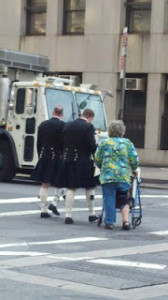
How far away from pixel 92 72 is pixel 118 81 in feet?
3.76

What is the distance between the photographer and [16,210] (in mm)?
16141

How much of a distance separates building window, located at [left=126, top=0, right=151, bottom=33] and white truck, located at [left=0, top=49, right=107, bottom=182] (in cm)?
1049

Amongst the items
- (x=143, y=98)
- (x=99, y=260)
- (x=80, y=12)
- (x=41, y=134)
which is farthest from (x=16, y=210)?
(x=80, y=12)

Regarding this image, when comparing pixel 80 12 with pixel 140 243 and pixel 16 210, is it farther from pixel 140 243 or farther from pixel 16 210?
pixel 140 243

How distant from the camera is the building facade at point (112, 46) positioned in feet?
104

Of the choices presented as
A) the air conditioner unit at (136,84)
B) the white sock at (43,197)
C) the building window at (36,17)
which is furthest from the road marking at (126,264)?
the building window at (36,17)

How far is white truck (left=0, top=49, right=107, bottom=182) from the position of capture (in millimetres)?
22281

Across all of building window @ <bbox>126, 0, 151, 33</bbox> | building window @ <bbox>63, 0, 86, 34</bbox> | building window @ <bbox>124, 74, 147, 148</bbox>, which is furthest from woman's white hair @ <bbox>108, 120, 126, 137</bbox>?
building window @ <bbox>63, 0, 86, 34</bbox>

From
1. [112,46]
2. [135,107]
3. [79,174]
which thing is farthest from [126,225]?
[112,46]

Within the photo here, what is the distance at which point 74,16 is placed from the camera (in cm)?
3419

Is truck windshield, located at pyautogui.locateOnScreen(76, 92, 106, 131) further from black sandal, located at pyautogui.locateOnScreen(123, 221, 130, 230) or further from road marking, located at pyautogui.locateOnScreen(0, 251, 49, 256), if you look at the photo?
road marking, located at pyautogui.locateOnScreen(0, 251, 49, 256)

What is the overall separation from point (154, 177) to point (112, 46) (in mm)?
7704

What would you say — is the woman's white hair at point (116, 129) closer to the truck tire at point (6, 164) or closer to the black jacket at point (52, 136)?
the black jacket at point (52, 136)

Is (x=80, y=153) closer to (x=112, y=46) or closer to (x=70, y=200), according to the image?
(x=70, y=200)
